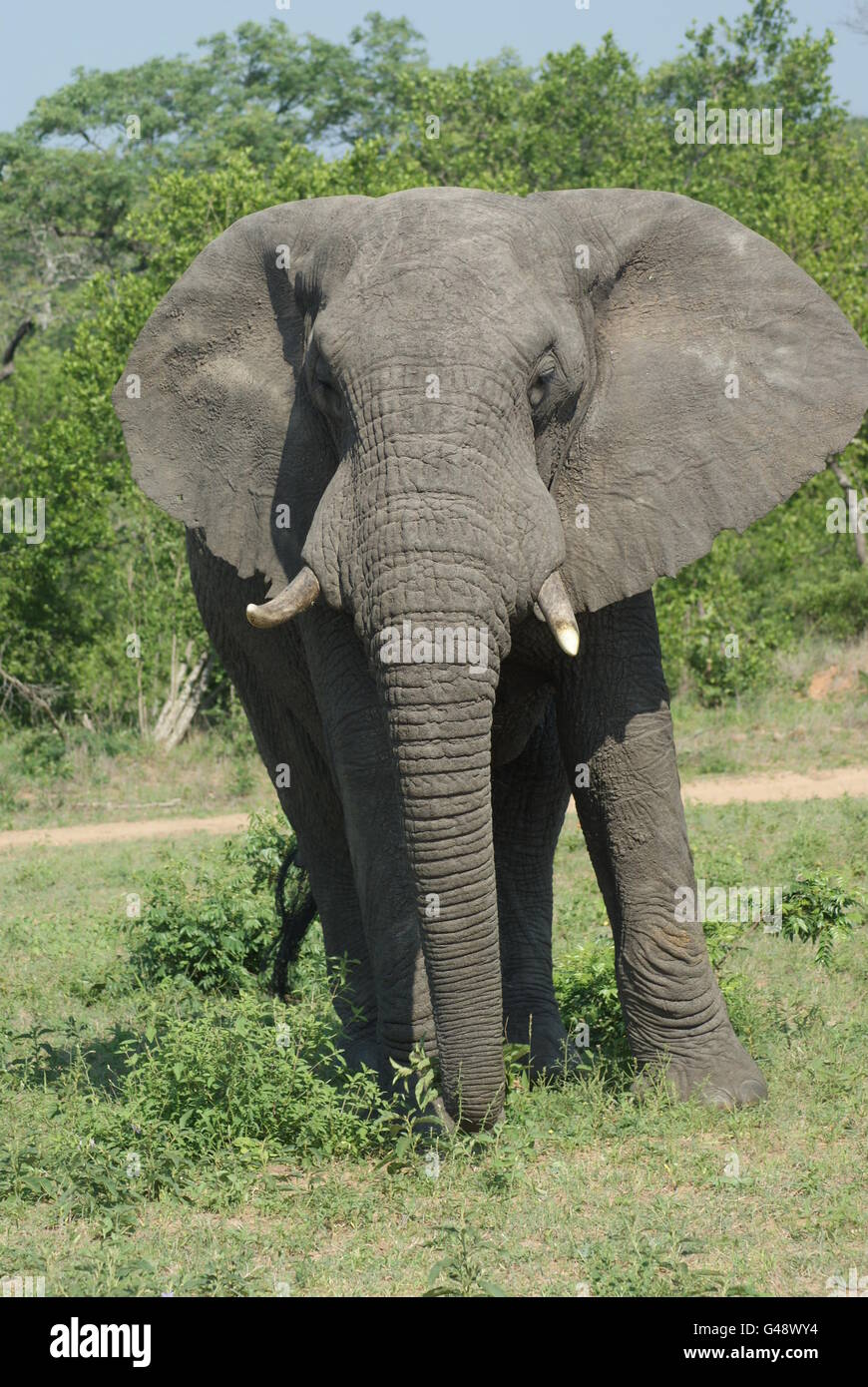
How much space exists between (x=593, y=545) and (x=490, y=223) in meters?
1.12

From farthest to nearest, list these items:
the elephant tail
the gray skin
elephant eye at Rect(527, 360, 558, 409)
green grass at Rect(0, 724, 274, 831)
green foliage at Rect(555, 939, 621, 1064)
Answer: green grass at Rect(0, 724, 274, 831) < the elephant tail < green foliage at Rect(555, 939, 621, 1064) < elephant eye at Rect(527, 360, 558, 409) < the gray skin

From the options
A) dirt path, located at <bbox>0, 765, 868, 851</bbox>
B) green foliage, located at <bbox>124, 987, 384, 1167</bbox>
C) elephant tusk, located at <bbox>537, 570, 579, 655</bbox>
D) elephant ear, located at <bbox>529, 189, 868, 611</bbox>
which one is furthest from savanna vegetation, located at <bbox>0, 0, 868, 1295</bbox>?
elephant ear, located at <bbox>529, 189, 868, 611</bbox>

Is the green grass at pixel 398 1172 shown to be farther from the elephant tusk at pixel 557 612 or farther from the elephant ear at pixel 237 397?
the elephant ear at pixel 237 397

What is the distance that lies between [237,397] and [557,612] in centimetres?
175

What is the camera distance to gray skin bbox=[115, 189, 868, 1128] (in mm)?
4906

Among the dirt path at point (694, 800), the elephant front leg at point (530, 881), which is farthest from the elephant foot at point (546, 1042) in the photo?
the dirt path at point (694, 800)

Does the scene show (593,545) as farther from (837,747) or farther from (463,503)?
(837,747)

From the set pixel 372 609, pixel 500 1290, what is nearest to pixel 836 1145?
pixel 500 1290

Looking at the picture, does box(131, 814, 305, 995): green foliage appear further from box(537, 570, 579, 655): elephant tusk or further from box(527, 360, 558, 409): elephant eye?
box(527, 360, 558, 409): elephant eye

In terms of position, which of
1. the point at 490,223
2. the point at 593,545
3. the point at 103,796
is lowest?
the point at 593,545

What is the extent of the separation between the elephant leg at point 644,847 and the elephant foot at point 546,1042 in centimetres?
47

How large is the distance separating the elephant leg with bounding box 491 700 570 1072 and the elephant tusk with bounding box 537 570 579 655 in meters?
1.72

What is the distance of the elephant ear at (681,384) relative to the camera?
5633 mm

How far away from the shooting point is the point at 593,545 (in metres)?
5.62
